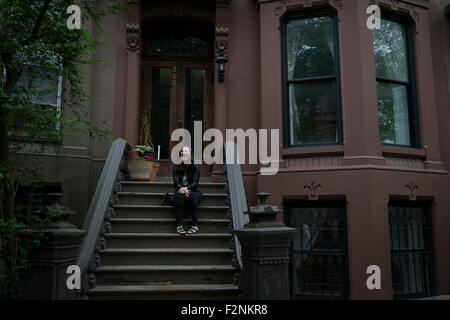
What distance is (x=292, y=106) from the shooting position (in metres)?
7.34

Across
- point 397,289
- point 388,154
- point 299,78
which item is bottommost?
point 397,289

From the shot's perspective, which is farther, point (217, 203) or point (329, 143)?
point (329, 143)

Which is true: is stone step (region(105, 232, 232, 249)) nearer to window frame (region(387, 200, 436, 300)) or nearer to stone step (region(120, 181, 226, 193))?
stone step (region(120, 181, 226, 193))

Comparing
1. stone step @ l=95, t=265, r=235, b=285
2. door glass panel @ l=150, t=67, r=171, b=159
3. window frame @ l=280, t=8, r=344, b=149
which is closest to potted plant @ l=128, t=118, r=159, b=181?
door glass panel @ l=150, t=67, r=171, b=159

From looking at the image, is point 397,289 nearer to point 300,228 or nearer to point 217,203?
point 300,228

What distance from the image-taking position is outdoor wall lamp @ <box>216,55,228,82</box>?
26.0 ft

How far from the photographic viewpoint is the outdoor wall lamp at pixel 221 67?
792 cm

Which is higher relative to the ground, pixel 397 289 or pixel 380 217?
pixel 380 217

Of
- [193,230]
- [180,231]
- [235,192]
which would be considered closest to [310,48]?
[235,192]

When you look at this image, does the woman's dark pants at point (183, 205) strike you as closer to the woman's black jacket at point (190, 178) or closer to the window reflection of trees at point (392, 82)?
the woman's black jacket at point (190, 178)

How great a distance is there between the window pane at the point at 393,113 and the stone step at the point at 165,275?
13.8 feet
